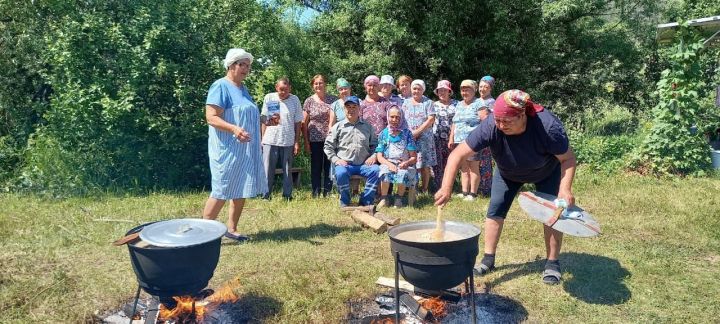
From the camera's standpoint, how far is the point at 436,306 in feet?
12.3

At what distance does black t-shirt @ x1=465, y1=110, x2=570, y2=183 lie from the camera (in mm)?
3717

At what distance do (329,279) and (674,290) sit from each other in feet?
9.17

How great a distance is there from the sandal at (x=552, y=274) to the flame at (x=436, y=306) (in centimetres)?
103

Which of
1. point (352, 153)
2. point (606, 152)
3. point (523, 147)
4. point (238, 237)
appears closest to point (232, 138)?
point (238, 237)

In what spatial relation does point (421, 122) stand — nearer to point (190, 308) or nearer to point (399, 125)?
point (399, 125)

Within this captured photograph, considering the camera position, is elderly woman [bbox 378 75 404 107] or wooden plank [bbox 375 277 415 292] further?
elderly woman [bbox 378 75 404 107]

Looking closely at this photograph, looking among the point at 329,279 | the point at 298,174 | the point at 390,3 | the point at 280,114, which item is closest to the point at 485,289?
the point at 329,279

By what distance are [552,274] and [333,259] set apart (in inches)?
76.0

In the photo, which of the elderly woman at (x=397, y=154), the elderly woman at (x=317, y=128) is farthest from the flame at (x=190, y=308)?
the elderly woman at (x=317, y=128)

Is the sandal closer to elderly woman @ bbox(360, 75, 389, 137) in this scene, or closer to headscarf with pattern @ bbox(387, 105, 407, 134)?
headscarf with pattern @ bbox(387, 105, 407, 134)

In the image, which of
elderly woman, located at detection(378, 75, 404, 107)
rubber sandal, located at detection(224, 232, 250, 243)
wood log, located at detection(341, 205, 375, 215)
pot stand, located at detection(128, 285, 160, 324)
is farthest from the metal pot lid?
elderly woman, located at detection(378, 75, 404, 107)

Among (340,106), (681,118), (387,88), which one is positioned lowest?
(681,118)

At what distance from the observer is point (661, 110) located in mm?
9031

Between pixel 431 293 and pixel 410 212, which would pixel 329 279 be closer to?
pixel 431 293
